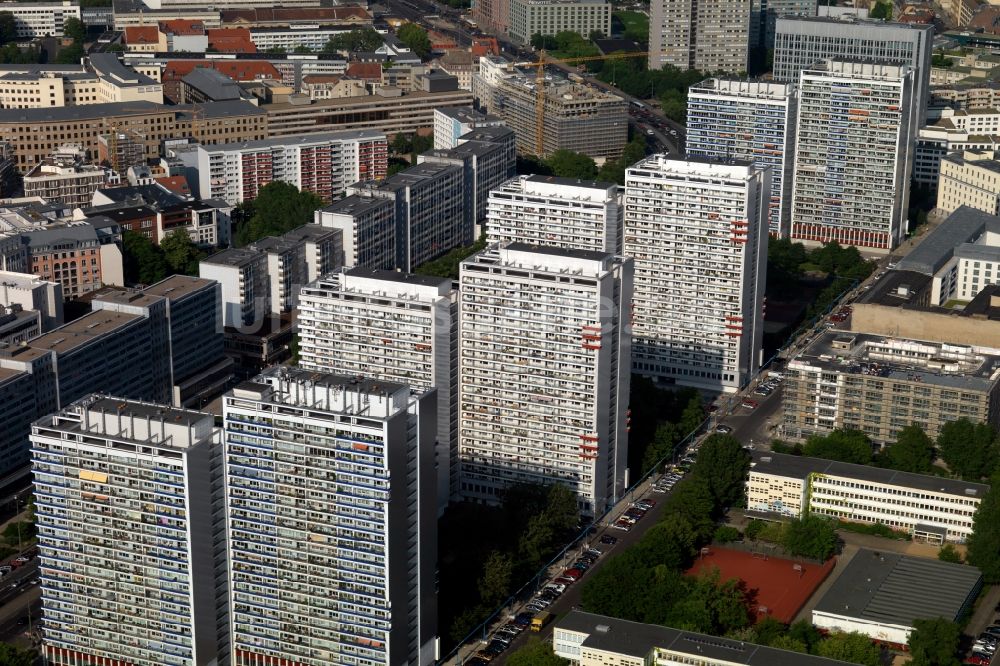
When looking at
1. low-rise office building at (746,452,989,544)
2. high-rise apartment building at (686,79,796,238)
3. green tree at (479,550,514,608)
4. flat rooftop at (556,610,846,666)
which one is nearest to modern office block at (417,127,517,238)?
high-rise apartment building at (686,79,796,238)

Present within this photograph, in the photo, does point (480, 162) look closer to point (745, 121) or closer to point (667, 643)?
point (745, 121)

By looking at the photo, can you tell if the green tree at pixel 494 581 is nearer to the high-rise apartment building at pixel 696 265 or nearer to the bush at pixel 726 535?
the bush at pixel 726 535

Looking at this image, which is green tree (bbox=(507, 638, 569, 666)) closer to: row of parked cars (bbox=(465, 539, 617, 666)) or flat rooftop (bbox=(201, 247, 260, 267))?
row of parked cars (bbox=(465, 539, 617, 666))

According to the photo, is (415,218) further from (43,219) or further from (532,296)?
(532,296)

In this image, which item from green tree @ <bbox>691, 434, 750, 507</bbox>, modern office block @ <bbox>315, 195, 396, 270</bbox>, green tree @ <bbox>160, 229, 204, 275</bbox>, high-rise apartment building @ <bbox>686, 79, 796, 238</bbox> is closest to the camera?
green tree @ <bbox>691, 434, 750, 507</bbox>

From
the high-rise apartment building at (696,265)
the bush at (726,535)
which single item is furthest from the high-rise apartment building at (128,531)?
the high-rise apartment building at (696,265)

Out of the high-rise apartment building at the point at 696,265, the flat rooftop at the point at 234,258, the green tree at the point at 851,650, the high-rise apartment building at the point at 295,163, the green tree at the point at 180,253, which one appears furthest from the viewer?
the high-rise apartment building at the point at 295,163

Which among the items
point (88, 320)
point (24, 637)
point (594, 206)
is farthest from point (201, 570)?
point (594, 206)
